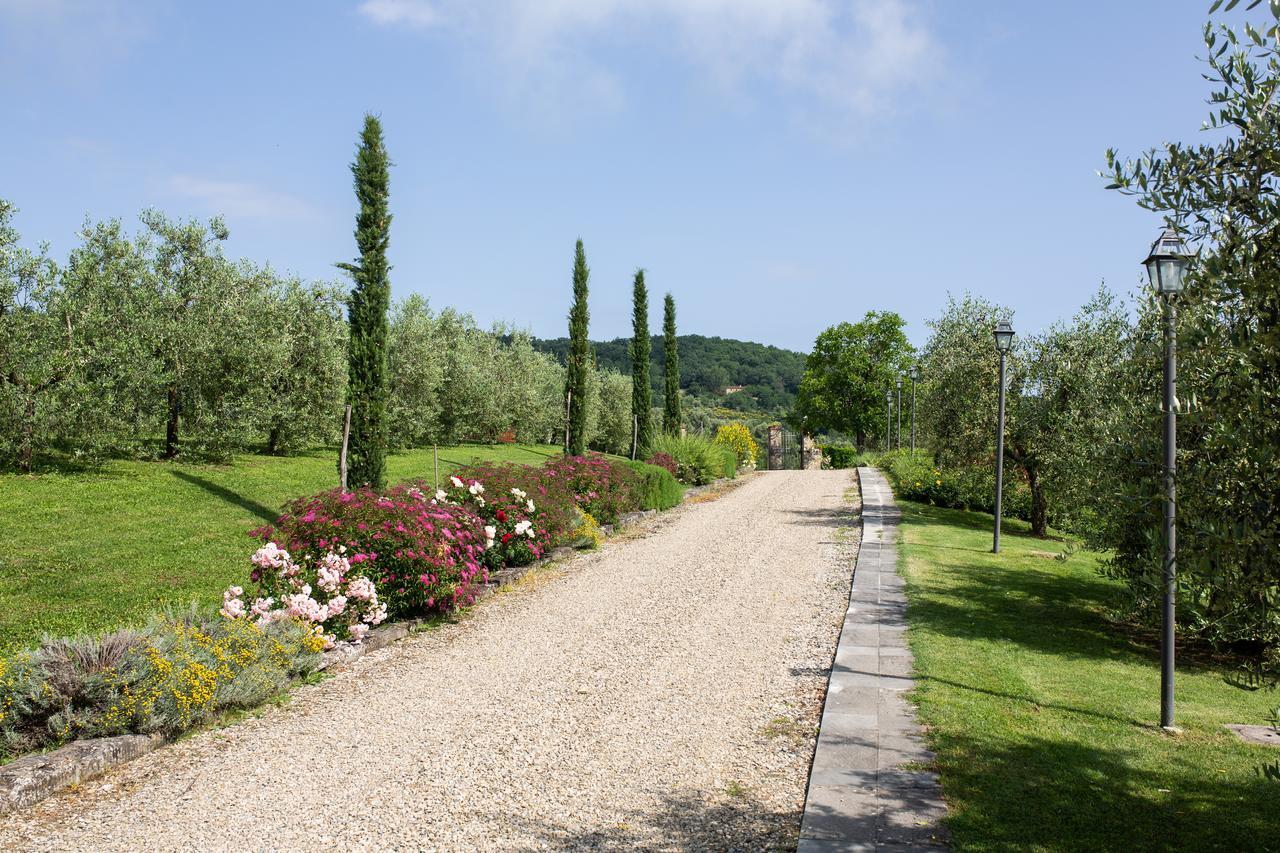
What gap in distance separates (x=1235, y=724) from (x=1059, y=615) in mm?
3416

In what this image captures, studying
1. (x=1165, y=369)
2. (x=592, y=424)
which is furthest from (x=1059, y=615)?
(x=592, y=424)

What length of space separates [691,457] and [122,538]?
16776mm

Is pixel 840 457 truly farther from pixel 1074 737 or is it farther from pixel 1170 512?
pixel 1170 512

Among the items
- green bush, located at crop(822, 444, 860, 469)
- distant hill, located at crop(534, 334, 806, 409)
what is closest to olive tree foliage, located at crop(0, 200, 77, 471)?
green bush, located at crop(822, 444, 860, 469)

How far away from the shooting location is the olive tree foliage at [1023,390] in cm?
1130

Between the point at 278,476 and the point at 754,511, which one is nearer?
the point at 278,476

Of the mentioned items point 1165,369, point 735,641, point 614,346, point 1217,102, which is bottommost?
point 735,641

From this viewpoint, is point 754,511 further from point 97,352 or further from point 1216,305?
point 1216,305

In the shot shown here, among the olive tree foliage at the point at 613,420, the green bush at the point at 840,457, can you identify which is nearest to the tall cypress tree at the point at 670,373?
the olive tree foliage at the point at 613,420

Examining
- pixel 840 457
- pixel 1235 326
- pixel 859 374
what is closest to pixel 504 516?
pixel 1235 326

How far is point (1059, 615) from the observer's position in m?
8.77

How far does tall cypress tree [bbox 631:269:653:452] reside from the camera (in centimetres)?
2666

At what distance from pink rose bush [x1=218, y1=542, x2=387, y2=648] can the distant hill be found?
2687 inches

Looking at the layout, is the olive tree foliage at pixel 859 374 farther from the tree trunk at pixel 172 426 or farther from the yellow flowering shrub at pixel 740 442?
the tree trunk at pixel 172 426
